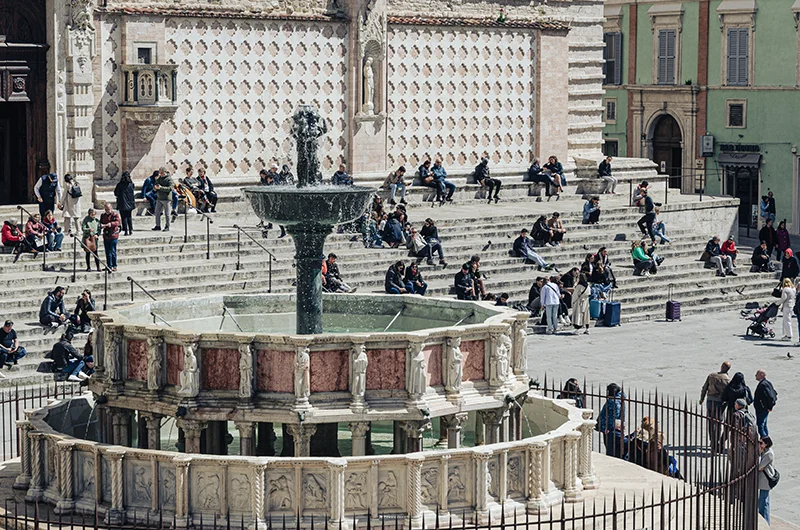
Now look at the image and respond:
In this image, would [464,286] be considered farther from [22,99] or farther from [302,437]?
[302,437]

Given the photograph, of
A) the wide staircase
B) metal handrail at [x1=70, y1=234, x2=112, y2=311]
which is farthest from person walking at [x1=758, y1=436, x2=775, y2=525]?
metal handrail at [x1=70, y1=234, x2=112, y2=311]

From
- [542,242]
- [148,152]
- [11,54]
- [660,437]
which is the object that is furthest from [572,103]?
[660,437]

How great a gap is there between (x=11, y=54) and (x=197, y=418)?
19189 mm

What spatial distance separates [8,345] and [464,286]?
31.6 ft

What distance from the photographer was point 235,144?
136 feet

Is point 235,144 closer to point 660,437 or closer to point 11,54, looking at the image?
point 11,54

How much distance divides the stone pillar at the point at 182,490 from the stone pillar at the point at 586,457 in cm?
495

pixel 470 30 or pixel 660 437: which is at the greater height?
pixel 470 30

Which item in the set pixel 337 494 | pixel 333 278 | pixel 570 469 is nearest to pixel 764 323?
pixel 333 278

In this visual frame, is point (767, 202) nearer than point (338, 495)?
No

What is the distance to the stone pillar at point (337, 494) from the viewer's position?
19.6 meters

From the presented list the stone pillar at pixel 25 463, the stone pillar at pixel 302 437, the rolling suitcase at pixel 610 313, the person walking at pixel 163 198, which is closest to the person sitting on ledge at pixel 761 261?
the rolling suitcase at pixel 610 313

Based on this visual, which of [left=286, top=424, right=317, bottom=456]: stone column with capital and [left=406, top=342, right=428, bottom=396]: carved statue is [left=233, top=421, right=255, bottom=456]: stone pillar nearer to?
[left=286, top=424, right=317, bottom=456]: stone column with capital

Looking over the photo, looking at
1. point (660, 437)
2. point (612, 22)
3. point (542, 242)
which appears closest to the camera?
point (660, 437)
